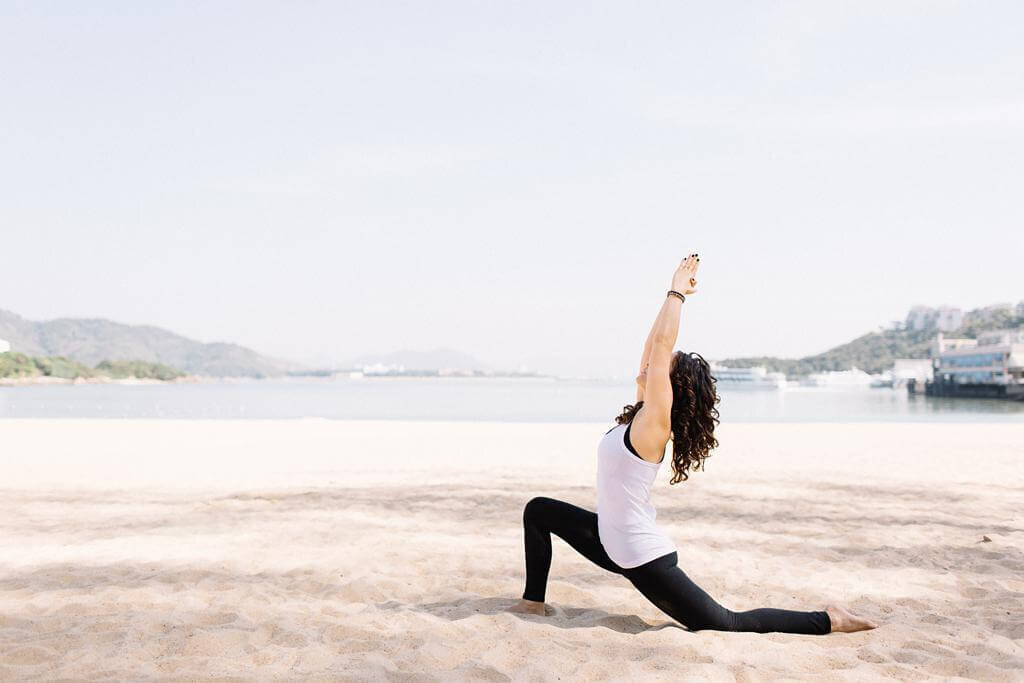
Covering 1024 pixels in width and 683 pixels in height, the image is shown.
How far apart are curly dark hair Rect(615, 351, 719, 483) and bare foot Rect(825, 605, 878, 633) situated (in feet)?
3.62

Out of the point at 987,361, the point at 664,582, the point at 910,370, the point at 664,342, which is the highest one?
the point at 987,361

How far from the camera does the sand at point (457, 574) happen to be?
12.3ft

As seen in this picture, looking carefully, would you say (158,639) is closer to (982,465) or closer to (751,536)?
(751,536)

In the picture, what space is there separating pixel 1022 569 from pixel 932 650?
236 cm

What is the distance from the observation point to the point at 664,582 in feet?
13.1

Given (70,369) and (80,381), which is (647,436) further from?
(80,381)

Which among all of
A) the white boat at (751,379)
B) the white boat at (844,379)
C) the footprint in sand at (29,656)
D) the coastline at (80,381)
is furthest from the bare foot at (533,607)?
the coastline at (80,381)

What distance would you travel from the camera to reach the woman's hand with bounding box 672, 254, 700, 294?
12.9 ft

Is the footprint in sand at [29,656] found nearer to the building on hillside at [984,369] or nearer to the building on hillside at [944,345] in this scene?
the building on hillside at [984,369]

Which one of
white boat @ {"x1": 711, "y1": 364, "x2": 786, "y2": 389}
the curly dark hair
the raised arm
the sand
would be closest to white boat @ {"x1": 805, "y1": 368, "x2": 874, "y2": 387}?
white boat @ {"x1": 711, "y1": 364, "x2": 786, "y2": 389}

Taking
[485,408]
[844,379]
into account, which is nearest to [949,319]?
[844,379]

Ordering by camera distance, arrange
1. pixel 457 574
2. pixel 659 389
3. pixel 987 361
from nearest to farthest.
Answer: pixel 659 389 → pixel 457 574 → pixel 987 361

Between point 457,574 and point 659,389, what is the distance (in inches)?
98.5

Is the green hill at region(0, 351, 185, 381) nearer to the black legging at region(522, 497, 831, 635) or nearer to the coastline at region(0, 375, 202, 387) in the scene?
the coastline at region(0, 375, 202, 387)
